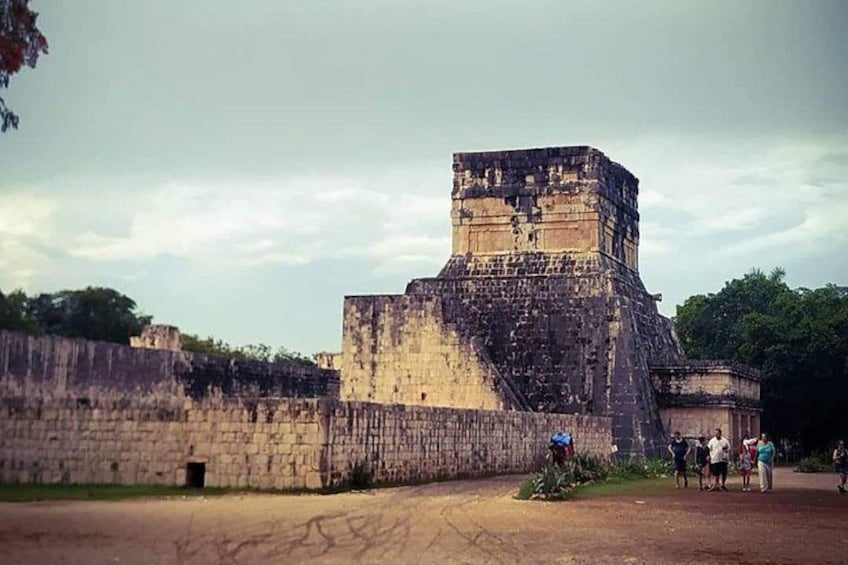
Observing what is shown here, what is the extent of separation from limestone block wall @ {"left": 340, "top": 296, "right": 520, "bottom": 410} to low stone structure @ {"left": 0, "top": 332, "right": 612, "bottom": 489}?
5610 mm

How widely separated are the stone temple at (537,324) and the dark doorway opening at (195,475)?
10.3 meters

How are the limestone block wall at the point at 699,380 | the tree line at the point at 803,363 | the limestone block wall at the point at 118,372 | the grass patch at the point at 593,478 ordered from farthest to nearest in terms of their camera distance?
1. the tree line at the point at 803,363
2. the limestone block wall at the point at 699,380
3. the limestone block wall at the point at 118,372
4. the grass patch at the point at 593,478

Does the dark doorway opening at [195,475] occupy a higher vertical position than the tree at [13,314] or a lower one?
lower

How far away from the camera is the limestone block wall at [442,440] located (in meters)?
17.3

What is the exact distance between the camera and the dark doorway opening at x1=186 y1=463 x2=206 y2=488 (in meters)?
16.7

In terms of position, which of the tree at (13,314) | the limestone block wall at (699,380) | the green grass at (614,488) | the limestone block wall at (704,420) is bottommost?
the green grass at (614,488)

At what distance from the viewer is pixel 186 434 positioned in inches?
658

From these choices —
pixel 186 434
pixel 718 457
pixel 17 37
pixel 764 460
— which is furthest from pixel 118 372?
pixel 764 460

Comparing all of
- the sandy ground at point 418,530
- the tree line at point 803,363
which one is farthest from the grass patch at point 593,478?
Answer: the tree line at point 803,363

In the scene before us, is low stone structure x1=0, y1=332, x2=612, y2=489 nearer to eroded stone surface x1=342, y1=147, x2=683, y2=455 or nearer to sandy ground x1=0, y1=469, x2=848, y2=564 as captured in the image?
sandy ground x1=0, y1=469, x2=848, y2=564

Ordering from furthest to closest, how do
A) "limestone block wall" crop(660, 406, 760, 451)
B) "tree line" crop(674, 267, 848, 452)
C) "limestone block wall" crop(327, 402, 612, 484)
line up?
"tree line" crop(674, 267, 848, 452) < "limestone block wall" crop(660, 406, 760, 451) < "limestone block wall" crop(327, 402, 612, 484)

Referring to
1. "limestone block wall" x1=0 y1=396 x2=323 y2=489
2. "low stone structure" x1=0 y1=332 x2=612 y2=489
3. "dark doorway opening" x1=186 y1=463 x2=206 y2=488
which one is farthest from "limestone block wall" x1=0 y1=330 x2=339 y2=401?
"dark doorway opening" x1=186 y1=463 x2=206 y2=488

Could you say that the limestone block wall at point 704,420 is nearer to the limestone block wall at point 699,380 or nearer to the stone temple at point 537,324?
the stone temple at point 537,324

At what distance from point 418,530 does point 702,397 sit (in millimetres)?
17524
